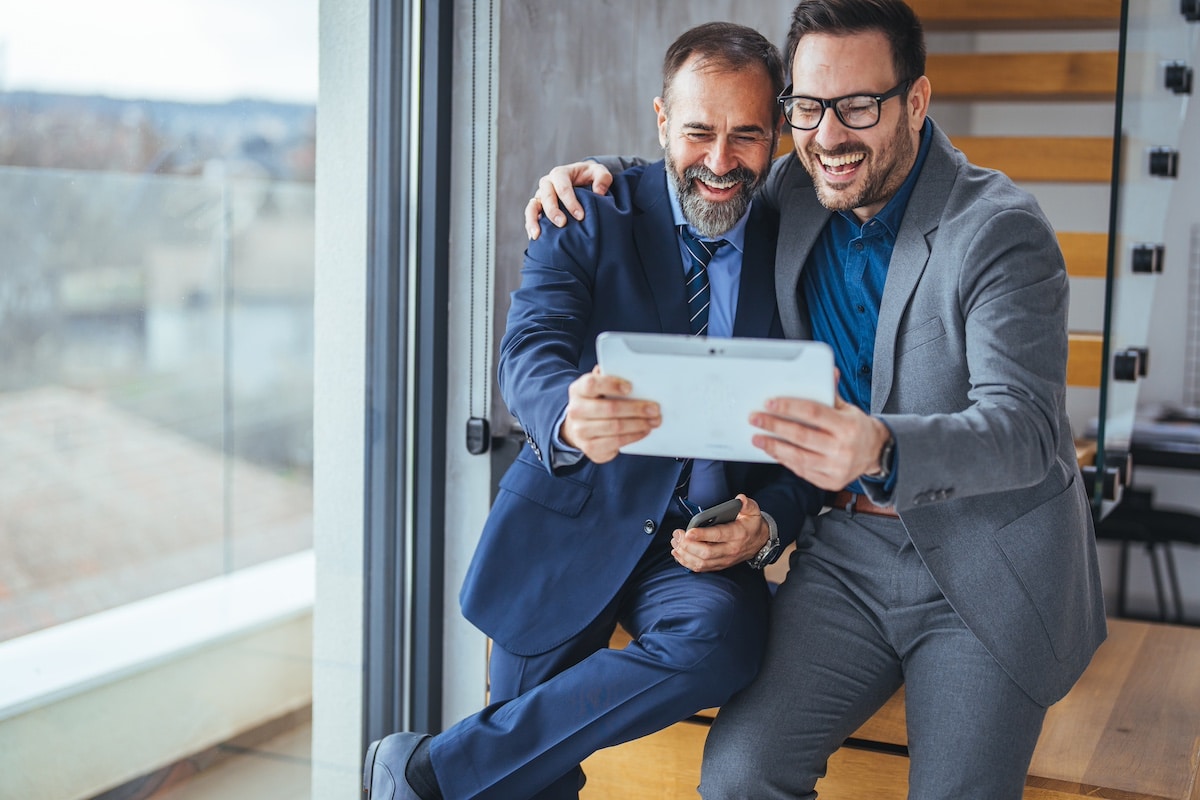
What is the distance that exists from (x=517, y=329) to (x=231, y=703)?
1143 millimetres

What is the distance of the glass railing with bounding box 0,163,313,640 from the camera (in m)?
1.75

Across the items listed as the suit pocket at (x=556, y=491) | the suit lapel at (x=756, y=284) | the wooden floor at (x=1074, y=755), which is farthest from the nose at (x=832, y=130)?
the wooden floor at (x=1074, y=755)

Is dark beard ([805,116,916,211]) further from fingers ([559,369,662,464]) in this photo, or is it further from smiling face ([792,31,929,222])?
fingers ([559,369,662,464])

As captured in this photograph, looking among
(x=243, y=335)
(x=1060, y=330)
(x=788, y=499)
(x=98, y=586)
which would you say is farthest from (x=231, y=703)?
(x=1060, y=330)

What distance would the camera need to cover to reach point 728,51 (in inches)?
74.3

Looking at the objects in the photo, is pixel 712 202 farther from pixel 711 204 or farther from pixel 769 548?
pixel 769 548

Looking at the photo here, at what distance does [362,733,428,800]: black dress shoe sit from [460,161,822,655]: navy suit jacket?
22 centimetres

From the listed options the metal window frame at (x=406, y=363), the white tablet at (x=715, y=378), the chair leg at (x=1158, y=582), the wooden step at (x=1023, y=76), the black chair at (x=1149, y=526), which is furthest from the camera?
the chair leg at (x=1158, y=582)

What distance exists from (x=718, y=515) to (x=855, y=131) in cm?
64

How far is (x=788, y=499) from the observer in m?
1.95

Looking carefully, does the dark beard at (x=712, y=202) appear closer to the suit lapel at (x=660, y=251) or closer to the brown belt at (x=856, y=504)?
the suit lapel at (x=660, y=251)

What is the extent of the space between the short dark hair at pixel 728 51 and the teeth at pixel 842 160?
20 cm

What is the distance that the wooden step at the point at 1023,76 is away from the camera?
3336 mm

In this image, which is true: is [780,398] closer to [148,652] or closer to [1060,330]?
[1060,330]
